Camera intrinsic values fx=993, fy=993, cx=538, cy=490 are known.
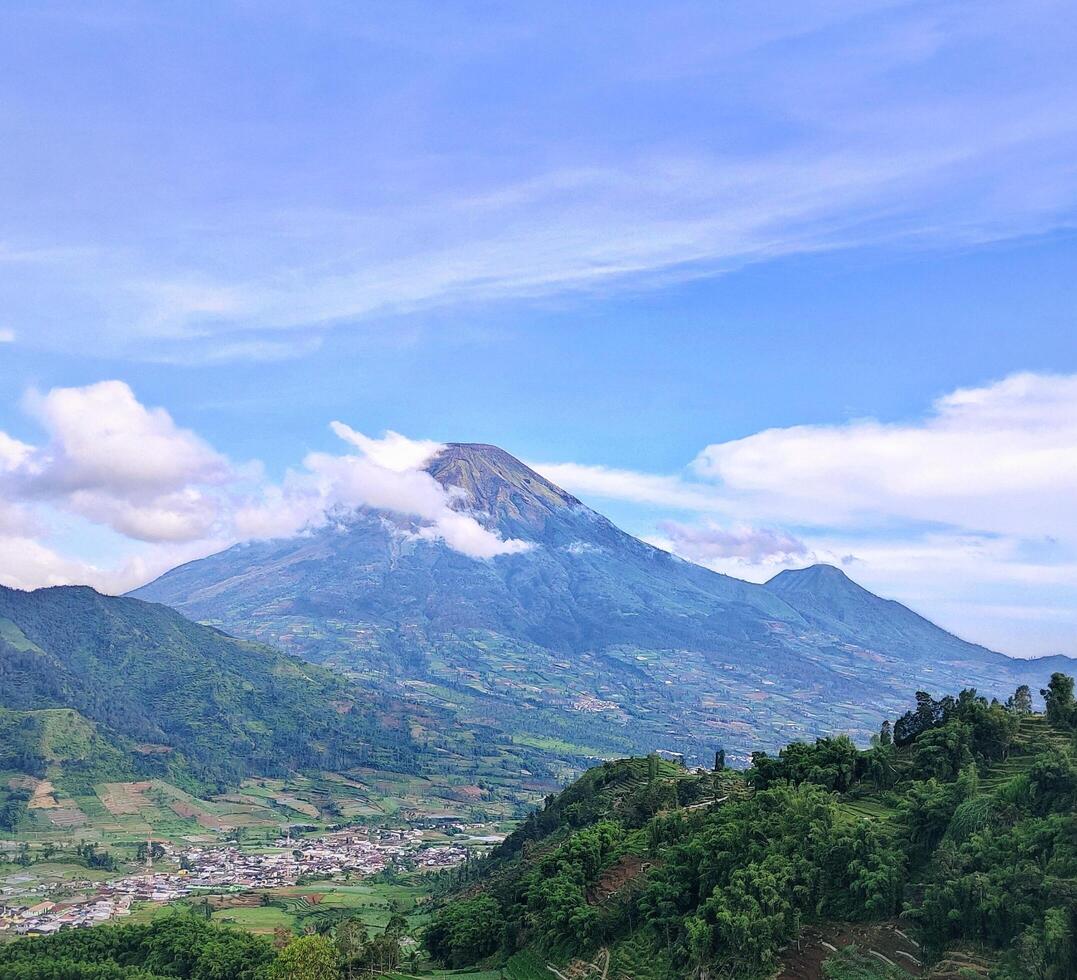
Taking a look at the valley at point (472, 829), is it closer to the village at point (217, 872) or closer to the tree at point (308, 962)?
the tree at point (308, 962)

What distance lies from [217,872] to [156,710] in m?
88.6

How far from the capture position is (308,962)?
125 feet

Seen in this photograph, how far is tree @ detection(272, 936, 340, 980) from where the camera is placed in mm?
37812

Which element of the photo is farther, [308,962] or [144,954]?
[144,954]

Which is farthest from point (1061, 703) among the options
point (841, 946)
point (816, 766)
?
point (841, 946)

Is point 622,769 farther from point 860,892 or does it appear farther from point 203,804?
point 203,804

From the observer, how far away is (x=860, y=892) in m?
29.9

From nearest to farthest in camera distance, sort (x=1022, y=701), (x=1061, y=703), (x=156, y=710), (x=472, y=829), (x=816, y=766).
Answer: (x=1061, y=703)
(x=816, y=766)
(x=1022, y=701)
(x=472, y=829)
(x=156, y=710)

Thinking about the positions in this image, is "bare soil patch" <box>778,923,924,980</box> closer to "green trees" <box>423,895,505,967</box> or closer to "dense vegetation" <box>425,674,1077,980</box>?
"dense vegetation" <box>425,674,1077,980</box>

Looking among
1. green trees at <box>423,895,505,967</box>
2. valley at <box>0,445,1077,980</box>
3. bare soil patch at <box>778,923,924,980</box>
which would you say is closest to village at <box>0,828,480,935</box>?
valley at <box>0,445,1077,980</box>

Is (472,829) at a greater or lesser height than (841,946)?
lesser

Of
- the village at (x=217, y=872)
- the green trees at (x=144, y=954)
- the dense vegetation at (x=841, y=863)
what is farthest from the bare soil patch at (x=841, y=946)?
the village at (x=217, y=872)

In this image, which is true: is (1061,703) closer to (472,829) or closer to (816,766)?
(816,766)

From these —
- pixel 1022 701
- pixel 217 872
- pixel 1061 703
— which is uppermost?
pixel 1061 703
